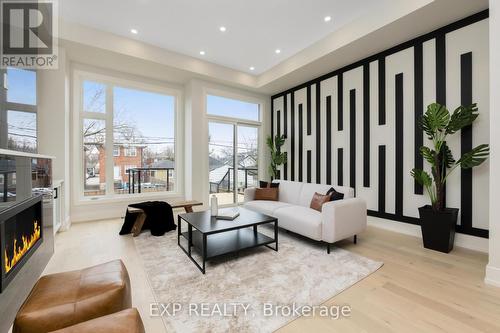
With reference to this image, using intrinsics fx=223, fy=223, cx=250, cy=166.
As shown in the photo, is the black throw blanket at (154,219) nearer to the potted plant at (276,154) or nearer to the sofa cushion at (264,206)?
the sofa cushion at (264,206)

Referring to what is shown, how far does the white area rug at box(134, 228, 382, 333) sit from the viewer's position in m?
1.72

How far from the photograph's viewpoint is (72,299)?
1.27 metres

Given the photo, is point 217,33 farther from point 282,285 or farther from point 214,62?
point 282,285

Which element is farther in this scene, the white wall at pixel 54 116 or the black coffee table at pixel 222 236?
the white wall at pixel 54 116

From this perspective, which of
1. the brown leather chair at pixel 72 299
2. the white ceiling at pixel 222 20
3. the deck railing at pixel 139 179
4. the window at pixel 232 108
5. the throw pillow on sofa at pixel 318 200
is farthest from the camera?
the window at pixel 232 108

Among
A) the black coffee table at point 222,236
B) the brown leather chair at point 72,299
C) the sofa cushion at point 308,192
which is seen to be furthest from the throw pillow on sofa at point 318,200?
the brown leather chair at point 72,299

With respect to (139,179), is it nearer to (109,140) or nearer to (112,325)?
(109,140)

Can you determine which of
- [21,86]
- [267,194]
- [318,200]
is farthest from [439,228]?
[21,86]

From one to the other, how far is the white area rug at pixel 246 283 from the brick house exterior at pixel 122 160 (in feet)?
7.63

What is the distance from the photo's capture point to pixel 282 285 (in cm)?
217

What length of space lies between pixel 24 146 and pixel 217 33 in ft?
10.5

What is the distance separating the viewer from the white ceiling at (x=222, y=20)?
10.5 feet

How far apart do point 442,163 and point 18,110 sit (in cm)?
529

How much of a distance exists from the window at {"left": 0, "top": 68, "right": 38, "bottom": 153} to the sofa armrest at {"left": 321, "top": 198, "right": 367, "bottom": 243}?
3446 mm
